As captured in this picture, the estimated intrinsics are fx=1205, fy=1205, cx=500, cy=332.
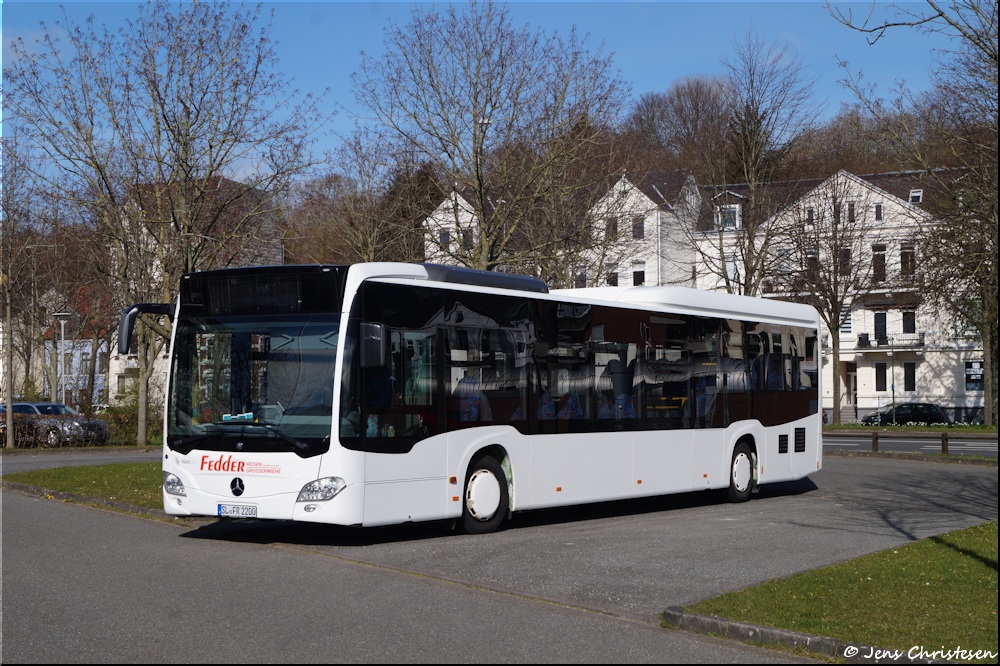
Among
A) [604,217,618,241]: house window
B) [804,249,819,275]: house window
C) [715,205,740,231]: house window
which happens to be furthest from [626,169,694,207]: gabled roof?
[604,217,618,241]: house window

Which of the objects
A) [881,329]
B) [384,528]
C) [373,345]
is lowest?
[384,528]

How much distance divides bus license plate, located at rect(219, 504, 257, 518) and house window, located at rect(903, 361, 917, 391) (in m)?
66.1

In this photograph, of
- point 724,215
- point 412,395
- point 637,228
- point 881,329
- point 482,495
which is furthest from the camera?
point 881,329

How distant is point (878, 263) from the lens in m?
55.9

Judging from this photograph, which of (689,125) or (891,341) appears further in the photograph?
(891,341)

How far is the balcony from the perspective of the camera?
72.0 metres

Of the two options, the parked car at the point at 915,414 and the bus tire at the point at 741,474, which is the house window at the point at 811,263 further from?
the bus tire at the point at 741,474

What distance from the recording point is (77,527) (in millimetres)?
14859

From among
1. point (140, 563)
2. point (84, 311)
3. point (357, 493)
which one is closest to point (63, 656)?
point (140, 563)

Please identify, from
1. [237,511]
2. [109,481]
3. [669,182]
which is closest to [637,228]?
[669,182]

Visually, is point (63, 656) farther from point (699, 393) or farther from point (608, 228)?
point (608, 228)

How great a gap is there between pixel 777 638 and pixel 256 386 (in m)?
6.79

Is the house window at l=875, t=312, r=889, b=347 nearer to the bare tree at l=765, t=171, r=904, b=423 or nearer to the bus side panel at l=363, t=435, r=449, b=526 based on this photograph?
the bare tree at l=765, t=171, r=904, b=423

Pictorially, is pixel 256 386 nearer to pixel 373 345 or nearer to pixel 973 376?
pixel 373 345
